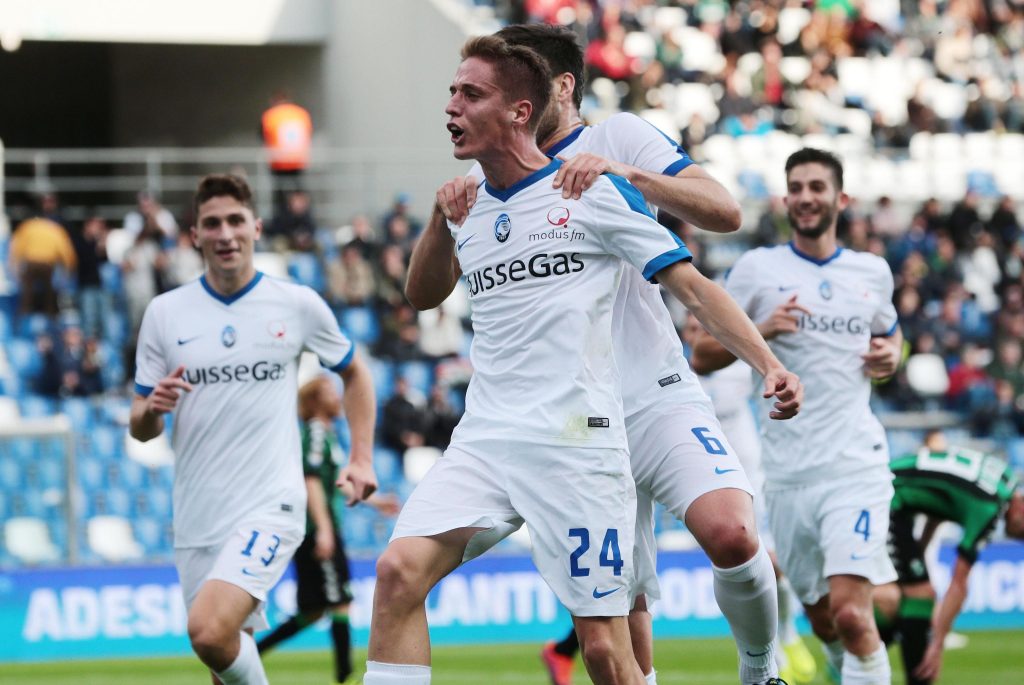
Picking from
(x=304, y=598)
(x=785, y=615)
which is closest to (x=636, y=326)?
(x=304, y=598)

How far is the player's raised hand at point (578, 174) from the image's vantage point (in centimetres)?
574

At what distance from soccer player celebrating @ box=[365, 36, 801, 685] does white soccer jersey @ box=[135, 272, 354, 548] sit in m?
1.98

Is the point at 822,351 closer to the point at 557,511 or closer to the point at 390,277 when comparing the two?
the point at 557,511

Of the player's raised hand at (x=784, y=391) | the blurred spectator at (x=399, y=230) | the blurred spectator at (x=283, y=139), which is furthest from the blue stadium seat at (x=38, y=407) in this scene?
the player's raised hand at (x=784, y=391)

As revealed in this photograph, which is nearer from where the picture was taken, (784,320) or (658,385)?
(658,385)

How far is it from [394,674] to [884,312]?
13.0 feet

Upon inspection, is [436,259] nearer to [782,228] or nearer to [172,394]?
[172,394]

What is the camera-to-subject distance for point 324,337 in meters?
7.95

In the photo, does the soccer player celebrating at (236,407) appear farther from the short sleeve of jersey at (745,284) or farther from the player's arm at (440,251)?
the short sleeve of jersey at (745,284)

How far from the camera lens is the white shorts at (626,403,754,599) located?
6.13m

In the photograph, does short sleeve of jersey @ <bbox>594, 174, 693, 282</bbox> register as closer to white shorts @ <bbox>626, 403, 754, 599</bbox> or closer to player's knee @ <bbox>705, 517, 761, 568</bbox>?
white shorts @ <bbox>626, 403, 754, 599</bbox>

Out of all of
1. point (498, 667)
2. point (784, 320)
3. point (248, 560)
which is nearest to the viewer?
point (248, 560)

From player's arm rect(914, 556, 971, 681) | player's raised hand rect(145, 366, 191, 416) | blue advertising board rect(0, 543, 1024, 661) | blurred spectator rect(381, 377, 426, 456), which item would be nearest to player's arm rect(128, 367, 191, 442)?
player's raised hand rect(145, 366, 191, 416)

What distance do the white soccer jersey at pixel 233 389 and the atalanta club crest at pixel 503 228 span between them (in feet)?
7.35
